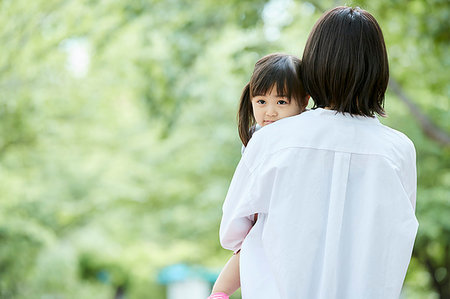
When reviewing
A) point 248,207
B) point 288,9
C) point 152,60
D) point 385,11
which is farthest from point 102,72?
point 248,207

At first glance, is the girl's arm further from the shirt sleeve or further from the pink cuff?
the shirt sleeve

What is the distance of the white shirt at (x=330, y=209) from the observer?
1.59 m

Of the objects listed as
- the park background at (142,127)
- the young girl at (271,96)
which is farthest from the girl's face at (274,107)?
the park background at (142,127)

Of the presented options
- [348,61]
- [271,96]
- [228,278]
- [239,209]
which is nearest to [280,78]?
[271,96]

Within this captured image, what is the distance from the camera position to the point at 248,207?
5.37 ft

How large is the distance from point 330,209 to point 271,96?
1.44ft

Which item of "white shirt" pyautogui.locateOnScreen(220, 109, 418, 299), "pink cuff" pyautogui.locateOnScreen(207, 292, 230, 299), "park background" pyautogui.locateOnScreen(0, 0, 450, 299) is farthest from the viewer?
"park background" pyautogui.locateOnScreen(0, 0, 450, 299)

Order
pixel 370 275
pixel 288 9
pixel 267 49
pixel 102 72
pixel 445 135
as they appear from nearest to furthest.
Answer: pixel 370 275, pixel 445 135, pixel 267 49, pixel 288 9, pixel 102 72

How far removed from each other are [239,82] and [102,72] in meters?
2.65

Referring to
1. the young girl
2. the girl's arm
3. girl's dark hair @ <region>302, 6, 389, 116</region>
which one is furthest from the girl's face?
the girl's arm

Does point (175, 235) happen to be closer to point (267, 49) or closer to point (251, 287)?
point (267, 49)

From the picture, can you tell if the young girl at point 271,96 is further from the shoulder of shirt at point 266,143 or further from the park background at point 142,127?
the park background at point 142,127

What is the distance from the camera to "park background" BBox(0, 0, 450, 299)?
268 inches

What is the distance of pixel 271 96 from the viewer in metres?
1.87
